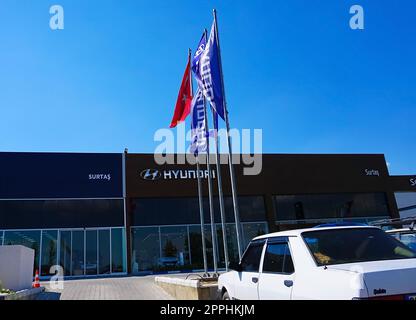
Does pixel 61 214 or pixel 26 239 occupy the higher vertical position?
pixel 61 214

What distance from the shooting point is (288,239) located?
5.75 m

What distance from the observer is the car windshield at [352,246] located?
5.05 m

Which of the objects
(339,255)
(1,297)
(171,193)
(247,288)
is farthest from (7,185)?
(339,255)

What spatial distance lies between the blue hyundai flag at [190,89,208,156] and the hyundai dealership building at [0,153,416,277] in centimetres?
1216

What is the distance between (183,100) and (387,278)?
13.5 m

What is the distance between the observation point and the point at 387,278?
4.15 m

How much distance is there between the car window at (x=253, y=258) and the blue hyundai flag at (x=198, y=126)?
7460mm

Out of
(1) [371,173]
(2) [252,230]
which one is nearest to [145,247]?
(2) [252,230]

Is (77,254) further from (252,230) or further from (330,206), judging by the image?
A: (330,206)

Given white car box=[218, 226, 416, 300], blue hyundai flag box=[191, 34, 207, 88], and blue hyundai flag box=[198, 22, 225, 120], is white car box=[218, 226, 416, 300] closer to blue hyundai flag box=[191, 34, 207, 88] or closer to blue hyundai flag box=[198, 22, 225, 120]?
blue hyundai flag box=[198, 22, 225, 120]

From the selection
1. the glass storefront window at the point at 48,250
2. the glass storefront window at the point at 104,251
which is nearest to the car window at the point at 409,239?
the glass storefront window at the point at 104,251

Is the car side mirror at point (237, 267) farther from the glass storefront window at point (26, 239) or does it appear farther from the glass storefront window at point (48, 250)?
the glass storefront window at point (26, 239)
